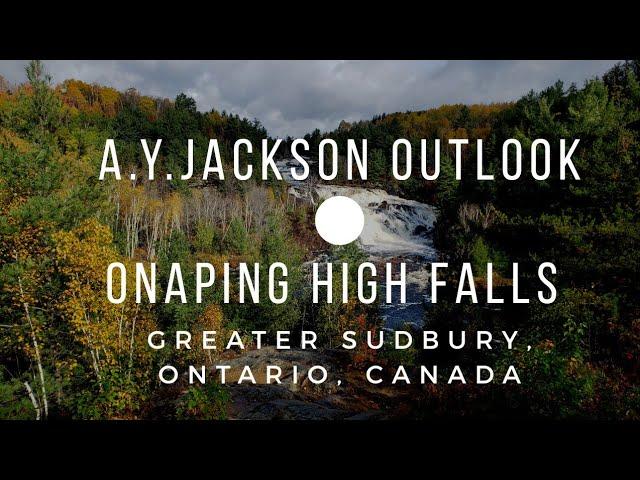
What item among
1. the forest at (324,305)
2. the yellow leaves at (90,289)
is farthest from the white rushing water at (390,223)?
the yellow leaves at (90,289)

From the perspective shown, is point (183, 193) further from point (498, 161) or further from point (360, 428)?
point (360, 428)

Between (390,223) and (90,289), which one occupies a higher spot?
(390,223)

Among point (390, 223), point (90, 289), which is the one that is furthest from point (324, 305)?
point (390, 223)

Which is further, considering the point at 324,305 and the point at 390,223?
the point at 390,223

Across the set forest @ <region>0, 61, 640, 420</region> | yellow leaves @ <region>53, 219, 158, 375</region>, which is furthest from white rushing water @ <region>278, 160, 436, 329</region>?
yellow leaves @ <region>53, 219, 158, 375</region>

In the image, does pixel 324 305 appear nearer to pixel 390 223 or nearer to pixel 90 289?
pixel 90 289

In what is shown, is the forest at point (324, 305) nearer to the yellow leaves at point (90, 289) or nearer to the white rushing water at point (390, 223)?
the yellow leaves at point (90, 289)

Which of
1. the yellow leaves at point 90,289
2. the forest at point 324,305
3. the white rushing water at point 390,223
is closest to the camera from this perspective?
the forest at point 324,305

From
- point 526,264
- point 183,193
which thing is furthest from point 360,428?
point 183,193

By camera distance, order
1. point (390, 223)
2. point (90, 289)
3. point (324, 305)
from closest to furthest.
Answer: point (90, 289)
point (324, 305)
point (390, 223)

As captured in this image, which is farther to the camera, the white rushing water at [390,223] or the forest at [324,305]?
the white rushing water at [390,223]

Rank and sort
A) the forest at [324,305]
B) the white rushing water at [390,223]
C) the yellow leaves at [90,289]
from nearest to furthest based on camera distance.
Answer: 1. the forest at [324,305]
2. the yellow leaves at [90,289]
3. the white rushing water at [390,223]

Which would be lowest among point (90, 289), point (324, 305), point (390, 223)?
point (324, 305)

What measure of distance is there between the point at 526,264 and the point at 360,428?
52.6 ft
